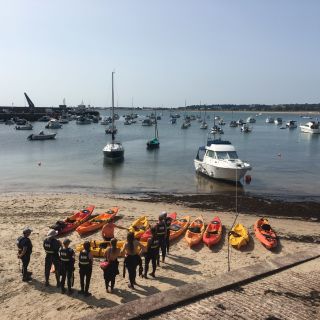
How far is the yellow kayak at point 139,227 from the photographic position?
54.1 ft

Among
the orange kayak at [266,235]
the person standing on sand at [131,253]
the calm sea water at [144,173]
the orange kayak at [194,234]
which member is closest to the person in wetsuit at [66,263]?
the person standing on sand at [131,253]

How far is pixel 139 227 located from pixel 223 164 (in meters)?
15.2

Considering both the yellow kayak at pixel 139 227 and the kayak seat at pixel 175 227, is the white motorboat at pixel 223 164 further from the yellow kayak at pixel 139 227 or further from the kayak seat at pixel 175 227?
the kayak seat at pixel 175 227

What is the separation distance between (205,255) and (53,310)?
246 inches

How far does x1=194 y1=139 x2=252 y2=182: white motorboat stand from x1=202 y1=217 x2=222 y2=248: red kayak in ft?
41.6

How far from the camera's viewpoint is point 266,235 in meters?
16.2

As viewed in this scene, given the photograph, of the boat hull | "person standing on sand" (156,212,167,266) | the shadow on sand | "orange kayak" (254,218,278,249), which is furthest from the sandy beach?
the boat hull

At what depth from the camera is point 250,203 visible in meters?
25.0

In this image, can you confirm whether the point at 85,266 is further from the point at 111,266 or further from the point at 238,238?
the point at 238,238

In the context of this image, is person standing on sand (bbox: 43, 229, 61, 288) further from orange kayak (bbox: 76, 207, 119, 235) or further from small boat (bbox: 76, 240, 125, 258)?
orange kayak (bbox: 76, 207, 119, 235)

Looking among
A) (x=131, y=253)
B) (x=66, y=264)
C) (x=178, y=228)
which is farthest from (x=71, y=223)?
(x=131, y=253)

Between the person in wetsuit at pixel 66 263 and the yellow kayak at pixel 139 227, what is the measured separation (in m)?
5.24

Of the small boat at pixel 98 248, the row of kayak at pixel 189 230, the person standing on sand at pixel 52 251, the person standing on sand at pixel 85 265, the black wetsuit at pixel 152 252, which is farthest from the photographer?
the row of kayak at pixel 189 230

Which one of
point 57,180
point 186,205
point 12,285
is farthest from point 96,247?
point 57,180
